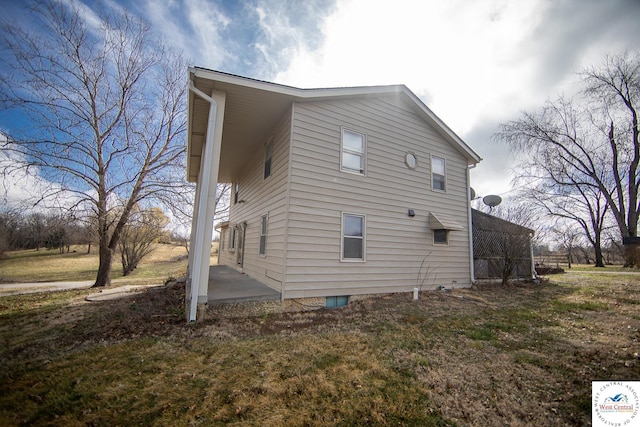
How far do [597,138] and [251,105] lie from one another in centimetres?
2602

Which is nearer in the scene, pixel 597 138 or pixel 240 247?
pixel 240 247

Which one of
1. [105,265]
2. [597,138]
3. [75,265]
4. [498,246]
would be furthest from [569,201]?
[75,265]

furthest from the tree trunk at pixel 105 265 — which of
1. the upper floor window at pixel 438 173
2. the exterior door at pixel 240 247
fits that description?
the upper floor window at pixel 438 173

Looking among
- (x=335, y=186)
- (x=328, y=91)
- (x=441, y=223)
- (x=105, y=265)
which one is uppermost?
(x=328, y=91)

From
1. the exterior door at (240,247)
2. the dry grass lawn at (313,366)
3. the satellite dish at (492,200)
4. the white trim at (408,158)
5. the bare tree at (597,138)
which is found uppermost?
the bare tree at (597,138)

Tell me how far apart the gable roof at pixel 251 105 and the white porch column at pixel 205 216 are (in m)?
0.58

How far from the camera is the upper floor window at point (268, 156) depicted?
8.52m

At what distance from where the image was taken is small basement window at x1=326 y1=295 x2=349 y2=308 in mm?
6949

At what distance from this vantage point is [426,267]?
8.70 m

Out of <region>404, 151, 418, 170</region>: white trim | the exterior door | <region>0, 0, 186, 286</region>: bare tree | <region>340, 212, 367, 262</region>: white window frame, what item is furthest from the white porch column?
<region>0, 0, 186, 286</region>: bare tree

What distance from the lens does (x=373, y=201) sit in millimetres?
7816

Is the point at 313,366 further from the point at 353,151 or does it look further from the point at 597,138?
the point at 597,138

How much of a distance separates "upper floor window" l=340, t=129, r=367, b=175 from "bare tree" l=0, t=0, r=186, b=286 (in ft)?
29.8

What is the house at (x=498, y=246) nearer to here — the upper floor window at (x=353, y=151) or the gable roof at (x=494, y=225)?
the gable roof at (x=494, y=225)
